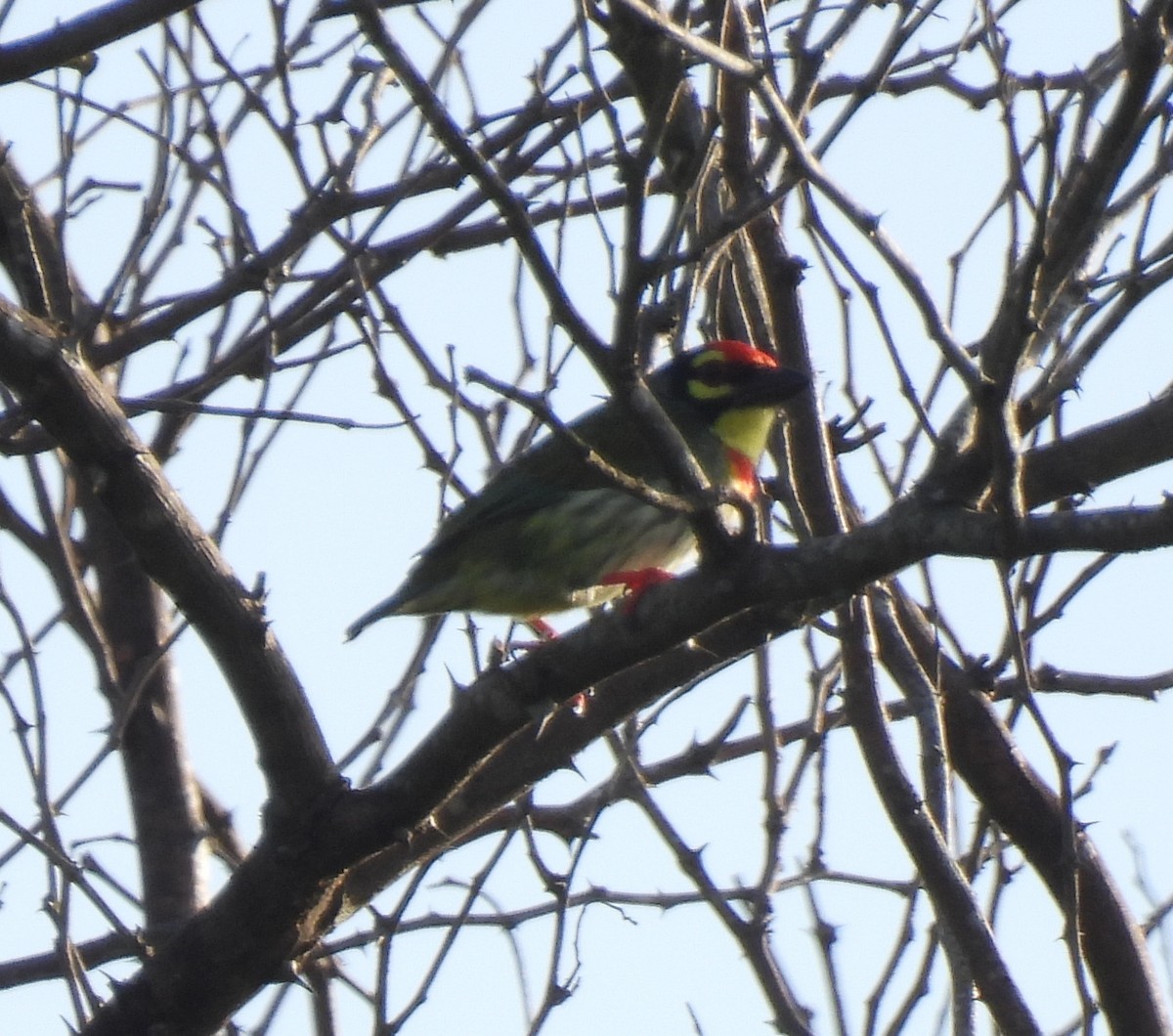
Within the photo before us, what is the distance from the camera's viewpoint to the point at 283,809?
3672 mm

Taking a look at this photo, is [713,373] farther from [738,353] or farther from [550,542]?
[550,542]

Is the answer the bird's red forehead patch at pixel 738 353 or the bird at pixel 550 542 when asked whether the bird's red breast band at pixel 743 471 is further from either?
the bird's red forehead patch at pixel 738 353

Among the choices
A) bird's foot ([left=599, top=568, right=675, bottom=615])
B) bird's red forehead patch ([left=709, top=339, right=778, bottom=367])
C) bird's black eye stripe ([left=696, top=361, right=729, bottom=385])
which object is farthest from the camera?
bird's black eye stripe ([left=696, top=361, right=729, bottom=385])

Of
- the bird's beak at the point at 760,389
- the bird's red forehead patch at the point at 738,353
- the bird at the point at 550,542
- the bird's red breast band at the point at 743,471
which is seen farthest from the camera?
the bird's red breast band at the point at 743,471

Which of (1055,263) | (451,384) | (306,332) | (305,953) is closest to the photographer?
(1055,263)

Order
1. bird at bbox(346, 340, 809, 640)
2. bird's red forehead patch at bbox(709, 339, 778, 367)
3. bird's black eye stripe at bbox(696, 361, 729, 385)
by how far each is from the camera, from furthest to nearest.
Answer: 1. bird's black eye stripe at bbox(696, 361, 729, 385)
2. bird's red forehead patch at bbox(709, 339, 778, 367)
3. bird at bbox(346, 340, 809, 640)

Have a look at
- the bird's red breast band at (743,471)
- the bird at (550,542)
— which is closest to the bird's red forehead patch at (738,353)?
the bird at (550,542)

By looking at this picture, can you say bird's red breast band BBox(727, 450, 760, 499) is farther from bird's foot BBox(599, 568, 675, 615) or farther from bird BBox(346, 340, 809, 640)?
bird's foot BBox(599, 568, 675, 615)

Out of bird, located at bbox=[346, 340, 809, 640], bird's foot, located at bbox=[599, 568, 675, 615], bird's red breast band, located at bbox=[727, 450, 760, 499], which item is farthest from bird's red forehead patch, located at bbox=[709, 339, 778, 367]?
bird's foot, located at bbox=[599, 568, 675, 615]

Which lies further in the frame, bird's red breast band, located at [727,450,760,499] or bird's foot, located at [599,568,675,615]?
bird's red breast band, located at [727,450,760,499]

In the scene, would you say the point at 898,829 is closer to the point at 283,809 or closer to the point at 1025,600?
the point at 1025,600

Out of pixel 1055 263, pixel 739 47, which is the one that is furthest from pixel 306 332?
pixel 1055 263

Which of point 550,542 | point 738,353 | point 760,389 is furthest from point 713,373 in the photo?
point 550,542

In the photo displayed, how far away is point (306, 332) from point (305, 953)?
1.95m
